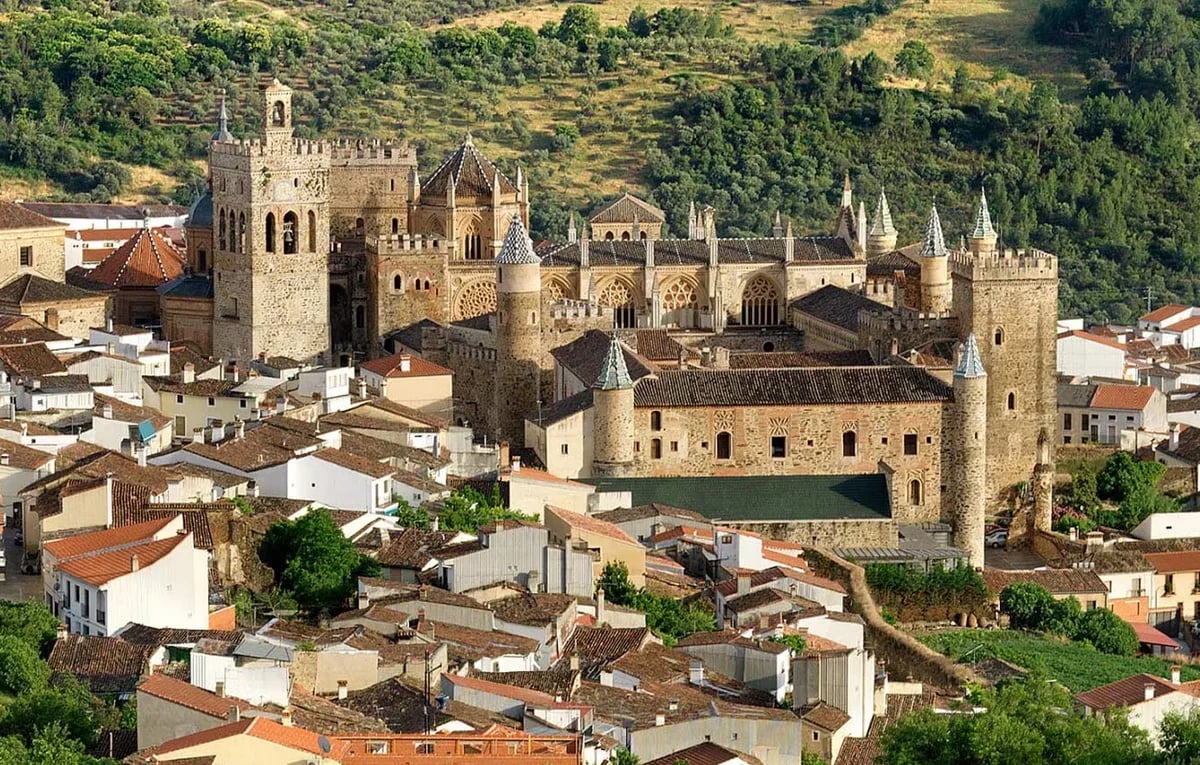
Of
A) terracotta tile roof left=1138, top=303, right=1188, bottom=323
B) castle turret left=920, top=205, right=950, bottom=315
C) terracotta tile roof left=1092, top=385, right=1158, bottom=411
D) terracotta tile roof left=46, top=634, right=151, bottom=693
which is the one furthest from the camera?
terracotta tile roof left=1138, top=303, right=1188, bottom=323

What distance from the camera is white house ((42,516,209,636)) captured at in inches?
1551

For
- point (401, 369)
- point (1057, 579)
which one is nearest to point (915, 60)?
point (401, 369)

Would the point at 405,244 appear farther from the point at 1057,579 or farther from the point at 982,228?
the point at 1057,579

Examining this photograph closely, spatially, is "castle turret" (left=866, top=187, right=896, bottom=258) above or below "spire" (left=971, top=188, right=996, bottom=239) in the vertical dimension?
below

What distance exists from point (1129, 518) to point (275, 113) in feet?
54.3

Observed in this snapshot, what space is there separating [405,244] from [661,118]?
31.2m

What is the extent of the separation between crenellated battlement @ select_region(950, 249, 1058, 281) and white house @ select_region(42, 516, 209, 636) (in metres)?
19.1

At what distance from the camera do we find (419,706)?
35094 millimetres

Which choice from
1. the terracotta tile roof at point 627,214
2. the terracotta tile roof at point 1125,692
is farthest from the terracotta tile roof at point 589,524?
the terracotta tile roof at point 627,214

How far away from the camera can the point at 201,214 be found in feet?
203

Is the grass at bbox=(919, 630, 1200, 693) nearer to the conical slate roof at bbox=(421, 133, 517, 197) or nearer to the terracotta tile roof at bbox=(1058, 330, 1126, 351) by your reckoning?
the conical slate roof at bbox=(421, 133, 517, 197)

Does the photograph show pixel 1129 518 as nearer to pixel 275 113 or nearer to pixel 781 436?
pixel 781 436

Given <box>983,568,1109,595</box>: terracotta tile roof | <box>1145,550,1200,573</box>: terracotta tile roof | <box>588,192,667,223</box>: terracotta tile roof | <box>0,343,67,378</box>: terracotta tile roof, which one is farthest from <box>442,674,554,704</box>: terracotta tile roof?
<box>588,192,667,223</box>: terracotta tile roof

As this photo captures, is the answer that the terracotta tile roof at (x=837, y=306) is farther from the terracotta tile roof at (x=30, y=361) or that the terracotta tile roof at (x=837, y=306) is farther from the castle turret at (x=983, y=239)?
the terracotta tile roof at (x=30, y=361)
